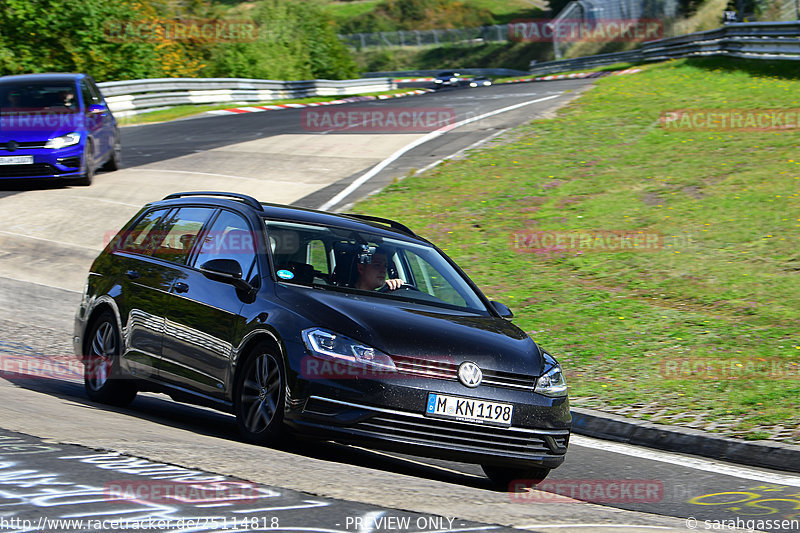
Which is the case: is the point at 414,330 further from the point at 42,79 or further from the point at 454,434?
the point at 42,79

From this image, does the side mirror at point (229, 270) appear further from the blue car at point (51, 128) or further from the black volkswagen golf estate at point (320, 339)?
the blue car at point (51, 128)

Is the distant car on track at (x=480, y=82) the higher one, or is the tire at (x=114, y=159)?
the tire at (x=114, y=159)

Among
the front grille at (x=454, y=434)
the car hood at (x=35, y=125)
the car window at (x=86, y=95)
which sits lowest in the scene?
the front grille at (x=454, y=434)

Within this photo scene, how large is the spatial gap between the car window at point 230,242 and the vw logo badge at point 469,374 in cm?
173

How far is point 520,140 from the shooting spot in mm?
22641

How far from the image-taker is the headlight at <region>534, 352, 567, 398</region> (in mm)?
6711

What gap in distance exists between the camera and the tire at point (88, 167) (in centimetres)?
1875

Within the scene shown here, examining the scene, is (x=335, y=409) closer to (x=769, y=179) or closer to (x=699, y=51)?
(x=769, y=179)

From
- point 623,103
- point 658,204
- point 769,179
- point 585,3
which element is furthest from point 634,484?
point 585,3

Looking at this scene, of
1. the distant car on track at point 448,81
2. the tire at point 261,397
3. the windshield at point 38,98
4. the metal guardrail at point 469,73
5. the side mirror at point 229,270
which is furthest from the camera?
the metal guardrail at point 469,73

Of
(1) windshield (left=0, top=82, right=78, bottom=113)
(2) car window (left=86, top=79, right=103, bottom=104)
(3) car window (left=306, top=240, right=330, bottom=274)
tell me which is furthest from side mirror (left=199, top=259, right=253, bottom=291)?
(2) car window (left=86, top=79, right=103, bottom=104)

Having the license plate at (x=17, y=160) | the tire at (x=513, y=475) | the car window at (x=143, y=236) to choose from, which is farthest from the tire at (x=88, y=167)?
the tire at (x=513, y=475)

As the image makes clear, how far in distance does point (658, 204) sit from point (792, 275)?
3960mm

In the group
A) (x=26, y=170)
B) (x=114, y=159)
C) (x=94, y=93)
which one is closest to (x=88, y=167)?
(x=26, y=170)
